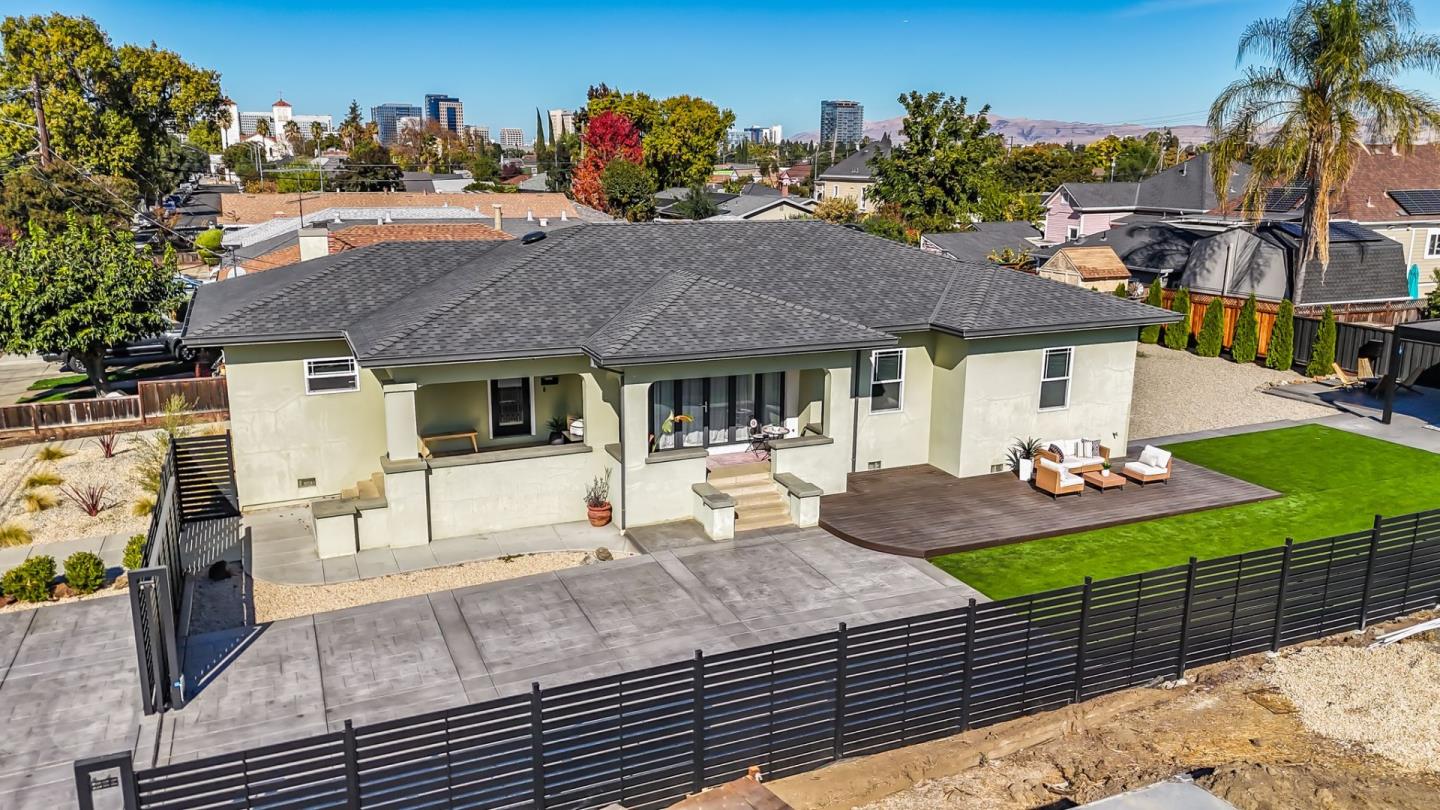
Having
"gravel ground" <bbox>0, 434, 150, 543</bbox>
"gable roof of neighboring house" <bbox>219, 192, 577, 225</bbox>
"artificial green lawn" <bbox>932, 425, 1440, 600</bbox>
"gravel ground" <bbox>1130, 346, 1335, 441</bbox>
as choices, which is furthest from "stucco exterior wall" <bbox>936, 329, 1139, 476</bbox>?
"gable roof of neighboring house" <bbox>219, 192, 577, 225</bbox>

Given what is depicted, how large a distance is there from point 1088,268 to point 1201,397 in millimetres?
12866

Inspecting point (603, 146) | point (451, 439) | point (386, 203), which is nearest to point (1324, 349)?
point (451, 439)

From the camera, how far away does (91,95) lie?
67062mm

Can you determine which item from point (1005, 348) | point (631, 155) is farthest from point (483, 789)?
point (631, 155)

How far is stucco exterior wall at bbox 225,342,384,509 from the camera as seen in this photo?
17.5 metres

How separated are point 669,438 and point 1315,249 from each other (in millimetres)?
25652

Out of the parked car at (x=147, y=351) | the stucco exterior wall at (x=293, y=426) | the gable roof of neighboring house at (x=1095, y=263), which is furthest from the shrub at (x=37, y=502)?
the gable roof of neighboring house at (x=1095, y=263)

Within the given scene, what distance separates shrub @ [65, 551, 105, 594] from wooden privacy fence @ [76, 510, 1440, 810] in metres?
7.71

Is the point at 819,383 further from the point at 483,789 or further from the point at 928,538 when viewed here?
the point at 483,789

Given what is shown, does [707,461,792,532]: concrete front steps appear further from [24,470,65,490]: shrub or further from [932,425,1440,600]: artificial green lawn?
[24,470,65,490]: shrub

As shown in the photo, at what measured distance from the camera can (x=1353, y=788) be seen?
9812 millimetres

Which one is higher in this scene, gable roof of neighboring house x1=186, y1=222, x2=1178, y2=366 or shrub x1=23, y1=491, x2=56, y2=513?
gable roof of neighboring house x1=186, y1=222, x2=1178, y2=366

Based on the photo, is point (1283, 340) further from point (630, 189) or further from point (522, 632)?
point (630, 189)

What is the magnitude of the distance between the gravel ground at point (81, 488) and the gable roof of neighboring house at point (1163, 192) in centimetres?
5371
